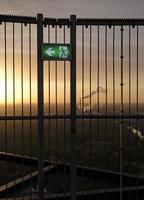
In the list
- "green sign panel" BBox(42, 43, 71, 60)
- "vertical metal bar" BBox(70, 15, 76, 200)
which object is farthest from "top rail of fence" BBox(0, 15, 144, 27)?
"green sign panel" BBox(42, 43, 71, 60)

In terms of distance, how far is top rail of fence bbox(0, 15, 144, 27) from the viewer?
6334 millimetres

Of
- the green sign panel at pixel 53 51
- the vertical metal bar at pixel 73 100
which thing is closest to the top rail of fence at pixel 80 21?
the vertical metal bar at pixel 73 100

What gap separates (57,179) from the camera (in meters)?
7.40

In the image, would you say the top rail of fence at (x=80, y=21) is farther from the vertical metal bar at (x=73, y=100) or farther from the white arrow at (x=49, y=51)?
the white arrow at (x=49, y=51)

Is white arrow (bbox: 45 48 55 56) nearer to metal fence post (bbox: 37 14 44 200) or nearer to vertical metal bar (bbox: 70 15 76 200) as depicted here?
metal fence post (bbox: 37 14 44 200)

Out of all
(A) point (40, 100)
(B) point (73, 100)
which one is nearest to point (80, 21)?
(B) point (73, 100)

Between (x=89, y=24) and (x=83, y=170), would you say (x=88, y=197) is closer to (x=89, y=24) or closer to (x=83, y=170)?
(x=83, y=170)

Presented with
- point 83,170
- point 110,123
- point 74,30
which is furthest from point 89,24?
point 83,170

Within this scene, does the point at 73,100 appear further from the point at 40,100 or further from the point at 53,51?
the point at 53,51

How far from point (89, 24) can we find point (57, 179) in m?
2.69

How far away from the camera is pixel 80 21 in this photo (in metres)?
6.45

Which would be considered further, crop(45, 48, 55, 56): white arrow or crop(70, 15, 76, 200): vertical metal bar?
crop(70, 15, 76, 200): vertical metal bar

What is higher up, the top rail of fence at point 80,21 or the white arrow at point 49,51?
the top rail of fence at point 80,21

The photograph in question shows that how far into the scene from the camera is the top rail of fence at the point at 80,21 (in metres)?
6.33
